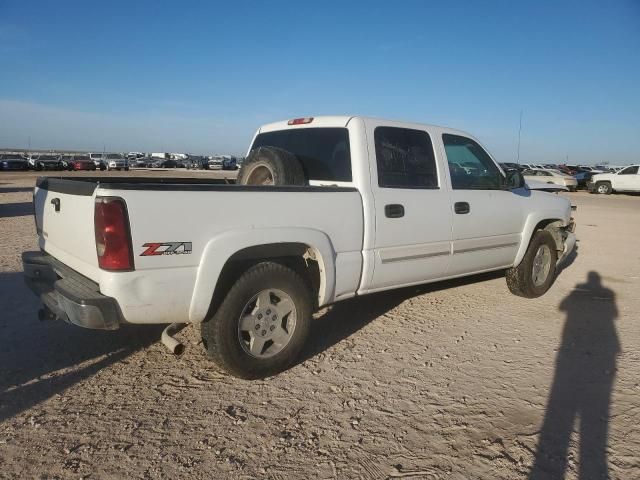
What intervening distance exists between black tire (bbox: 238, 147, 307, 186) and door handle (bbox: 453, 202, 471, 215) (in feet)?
4.70

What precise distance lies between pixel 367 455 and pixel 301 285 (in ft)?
Result: 4.33

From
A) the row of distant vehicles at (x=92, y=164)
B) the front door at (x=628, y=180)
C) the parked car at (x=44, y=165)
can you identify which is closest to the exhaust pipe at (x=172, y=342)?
the front door at (x=628, y=180)

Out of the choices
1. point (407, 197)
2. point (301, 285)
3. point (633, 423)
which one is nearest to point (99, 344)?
point (301, 285)

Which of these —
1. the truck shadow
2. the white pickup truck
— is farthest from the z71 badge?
the truck shadow

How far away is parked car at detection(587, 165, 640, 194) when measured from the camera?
93.1 feet

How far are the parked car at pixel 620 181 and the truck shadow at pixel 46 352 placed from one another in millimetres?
30630

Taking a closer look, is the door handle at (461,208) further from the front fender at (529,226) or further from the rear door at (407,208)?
the front fender at (529,226)

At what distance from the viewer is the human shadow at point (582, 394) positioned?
270cm

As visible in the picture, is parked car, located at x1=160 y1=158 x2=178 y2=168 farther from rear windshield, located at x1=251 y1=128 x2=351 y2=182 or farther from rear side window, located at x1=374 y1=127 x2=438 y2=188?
rear side window, located at x1=374 y1=127 x2=438 y2=188

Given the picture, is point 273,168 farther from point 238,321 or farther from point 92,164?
point 92,164

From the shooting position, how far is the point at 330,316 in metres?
5.14

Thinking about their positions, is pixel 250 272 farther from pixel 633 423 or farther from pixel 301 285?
pixel 633 423

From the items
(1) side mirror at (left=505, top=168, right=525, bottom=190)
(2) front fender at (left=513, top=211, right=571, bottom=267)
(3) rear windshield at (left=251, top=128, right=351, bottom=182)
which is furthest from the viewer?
(2) front fender at (left=513, top=211, right=571, bottom=267)

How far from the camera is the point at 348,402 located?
Answer: 3332 mm
